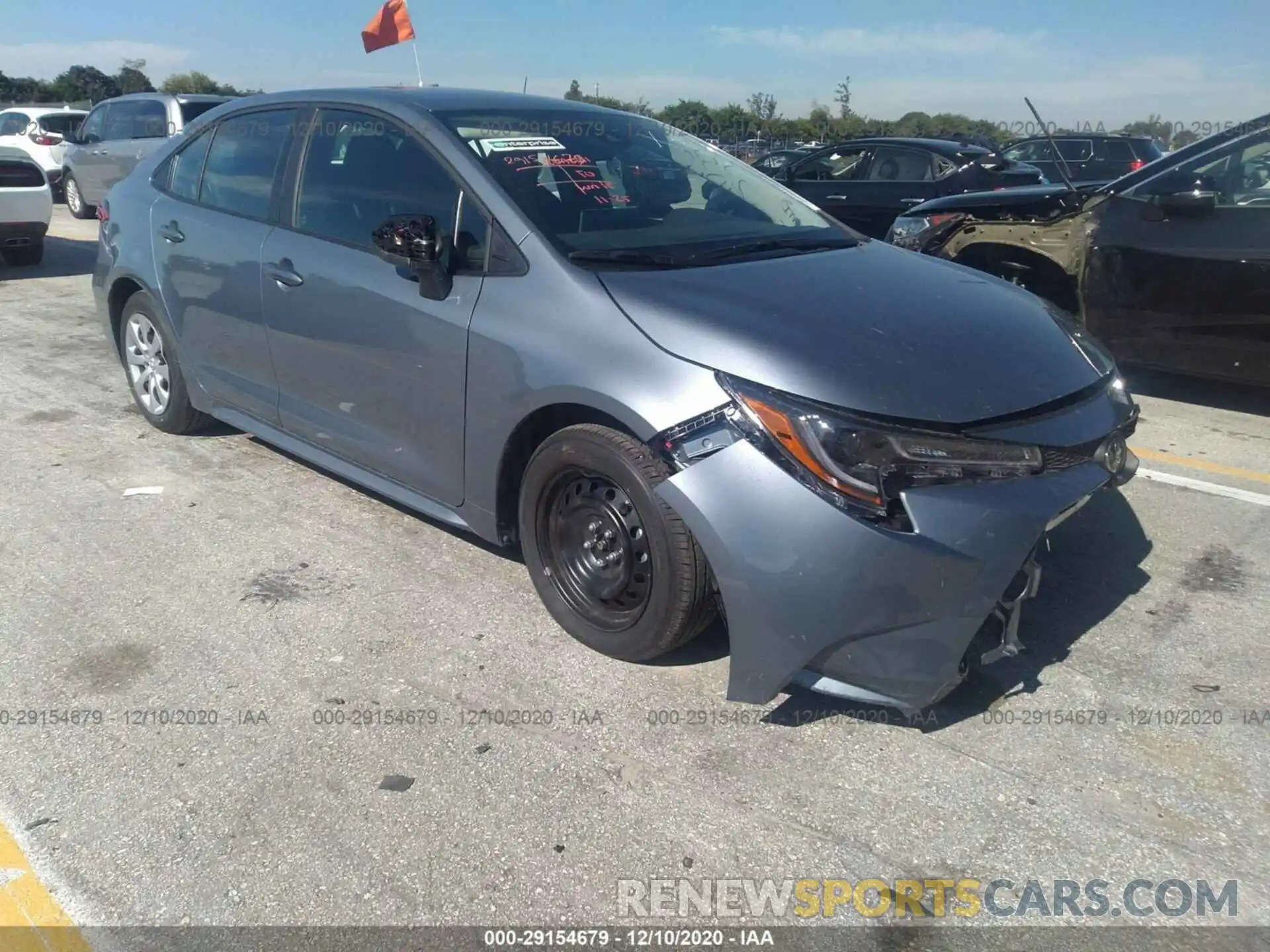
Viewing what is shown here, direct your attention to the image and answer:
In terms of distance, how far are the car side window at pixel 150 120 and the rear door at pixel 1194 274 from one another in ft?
36.6

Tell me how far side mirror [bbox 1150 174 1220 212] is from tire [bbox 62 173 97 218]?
14.1 m

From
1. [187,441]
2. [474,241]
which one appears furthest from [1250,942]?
[187,441]

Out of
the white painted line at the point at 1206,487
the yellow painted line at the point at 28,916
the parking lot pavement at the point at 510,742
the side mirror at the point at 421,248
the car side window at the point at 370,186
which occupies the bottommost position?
the yellow painted line at the point at 28,916

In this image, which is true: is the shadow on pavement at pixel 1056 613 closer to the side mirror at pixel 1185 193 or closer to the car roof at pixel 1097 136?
the side mirror at pixel 1185 193

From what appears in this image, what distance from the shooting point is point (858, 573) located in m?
2.53

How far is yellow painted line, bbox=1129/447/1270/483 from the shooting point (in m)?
4.85

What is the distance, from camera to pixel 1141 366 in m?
6.03

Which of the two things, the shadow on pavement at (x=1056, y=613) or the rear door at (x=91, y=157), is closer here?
the shadow on pavement at (x=1056, y=613)

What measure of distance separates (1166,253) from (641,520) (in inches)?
166

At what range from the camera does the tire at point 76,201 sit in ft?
49.7

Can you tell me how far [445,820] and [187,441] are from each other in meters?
3.50

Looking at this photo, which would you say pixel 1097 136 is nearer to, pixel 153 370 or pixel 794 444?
pixel 153 370

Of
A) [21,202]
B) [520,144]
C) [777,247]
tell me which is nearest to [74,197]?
[21,202]

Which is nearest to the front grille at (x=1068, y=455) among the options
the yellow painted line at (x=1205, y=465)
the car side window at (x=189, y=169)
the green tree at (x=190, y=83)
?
the yellow painted line at (x=1205, y=465)
